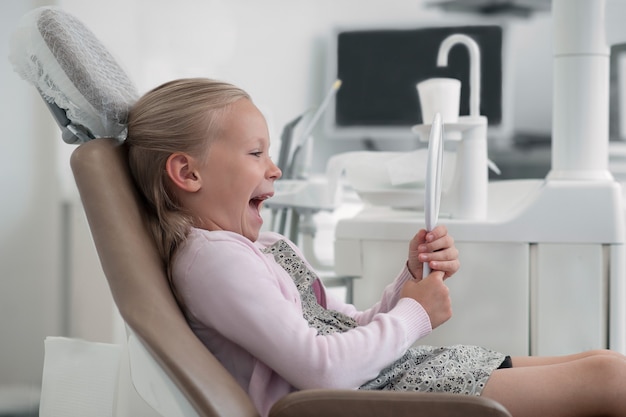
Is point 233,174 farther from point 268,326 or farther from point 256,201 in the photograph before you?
point 268,326

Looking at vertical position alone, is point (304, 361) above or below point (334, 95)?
below

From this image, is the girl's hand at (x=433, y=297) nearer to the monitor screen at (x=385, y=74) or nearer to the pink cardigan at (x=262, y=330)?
the pink cardigan at (x=262, y=330)

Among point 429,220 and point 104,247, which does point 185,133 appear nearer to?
point 104,247

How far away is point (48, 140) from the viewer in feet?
7.75

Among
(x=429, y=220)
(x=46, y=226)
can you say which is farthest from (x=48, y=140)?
→ (x=429, y=220)

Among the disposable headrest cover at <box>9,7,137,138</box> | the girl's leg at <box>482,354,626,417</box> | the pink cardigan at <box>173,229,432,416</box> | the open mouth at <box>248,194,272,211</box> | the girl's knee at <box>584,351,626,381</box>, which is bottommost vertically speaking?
the girl's leg at <box>482,354,626,417</box>

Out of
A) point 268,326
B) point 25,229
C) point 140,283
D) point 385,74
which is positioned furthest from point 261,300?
point 385,74

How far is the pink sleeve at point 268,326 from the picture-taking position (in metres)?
0.95

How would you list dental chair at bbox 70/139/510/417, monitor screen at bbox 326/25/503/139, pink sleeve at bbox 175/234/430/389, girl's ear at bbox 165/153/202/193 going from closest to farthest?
dental chair at bbox 70/139/510/417 → pink sleeve at bbox 175/234/430/389 → girl's ear at bbox 165/153/202/193 → monitor screen at bbox 326/25/503/139

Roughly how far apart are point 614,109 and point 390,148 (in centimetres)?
85

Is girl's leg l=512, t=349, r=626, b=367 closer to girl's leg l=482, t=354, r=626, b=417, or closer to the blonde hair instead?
girl's leg l=482, t=354, r=626, b=417

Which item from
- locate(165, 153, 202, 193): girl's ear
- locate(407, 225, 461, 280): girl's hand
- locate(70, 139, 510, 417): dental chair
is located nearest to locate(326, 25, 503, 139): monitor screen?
locate(407, 225, 461, 280): girl's hand

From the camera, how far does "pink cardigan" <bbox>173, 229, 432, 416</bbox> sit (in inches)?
37.5

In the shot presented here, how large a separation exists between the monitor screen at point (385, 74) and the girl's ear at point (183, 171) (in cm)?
208
